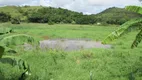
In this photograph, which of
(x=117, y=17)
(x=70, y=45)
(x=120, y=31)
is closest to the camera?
(x=120, y=31)

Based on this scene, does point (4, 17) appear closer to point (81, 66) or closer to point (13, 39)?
point (81, 66)

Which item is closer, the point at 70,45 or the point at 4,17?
the point at 70,45

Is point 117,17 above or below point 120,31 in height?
below

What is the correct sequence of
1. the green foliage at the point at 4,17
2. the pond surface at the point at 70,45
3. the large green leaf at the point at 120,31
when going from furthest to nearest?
the green foliage at the point at 4,17 < the pond surface at the point at 70,45 < the large green leaf at the point at 120,31

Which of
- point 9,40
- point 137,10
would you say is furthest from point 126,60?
point 9,40

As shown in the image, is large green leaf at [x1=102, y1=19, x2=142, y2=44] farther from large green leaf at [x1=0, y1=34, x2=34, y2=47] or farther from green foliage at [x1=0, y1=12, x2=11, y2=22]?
green foliage at [x1=0, y1=12, x2=11, y2=22]

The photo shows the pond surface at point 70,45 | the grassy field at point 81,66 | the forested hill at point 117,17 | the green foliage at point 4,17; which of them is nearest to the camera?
the grassy field at point 81,66

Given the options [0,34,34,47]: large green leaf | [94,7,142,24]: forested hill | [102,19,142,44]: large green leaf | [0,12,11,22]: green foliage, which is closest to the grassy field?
[102,19,142,44]: large green leaf

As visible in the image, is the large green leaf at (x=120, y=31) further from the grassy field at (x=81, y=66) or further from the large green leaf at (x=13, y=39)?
the large green leaf at (x=13, y=39)

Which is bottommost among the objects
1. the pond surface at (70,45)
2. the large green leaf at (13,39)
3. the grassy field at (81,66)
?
the pond surface at (70,45)

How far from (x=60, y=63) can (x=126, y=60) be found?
302 centimetres

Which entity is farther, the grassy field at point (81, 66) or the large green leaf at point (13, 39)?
the grassy field at point (81, 66)

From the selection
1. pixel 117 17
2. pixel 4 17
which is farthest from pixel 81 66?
pixel 117 17

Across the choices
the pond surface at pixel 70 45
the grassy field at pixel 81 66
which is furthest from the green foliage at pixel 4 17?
the grassy field at pixel 81 66
